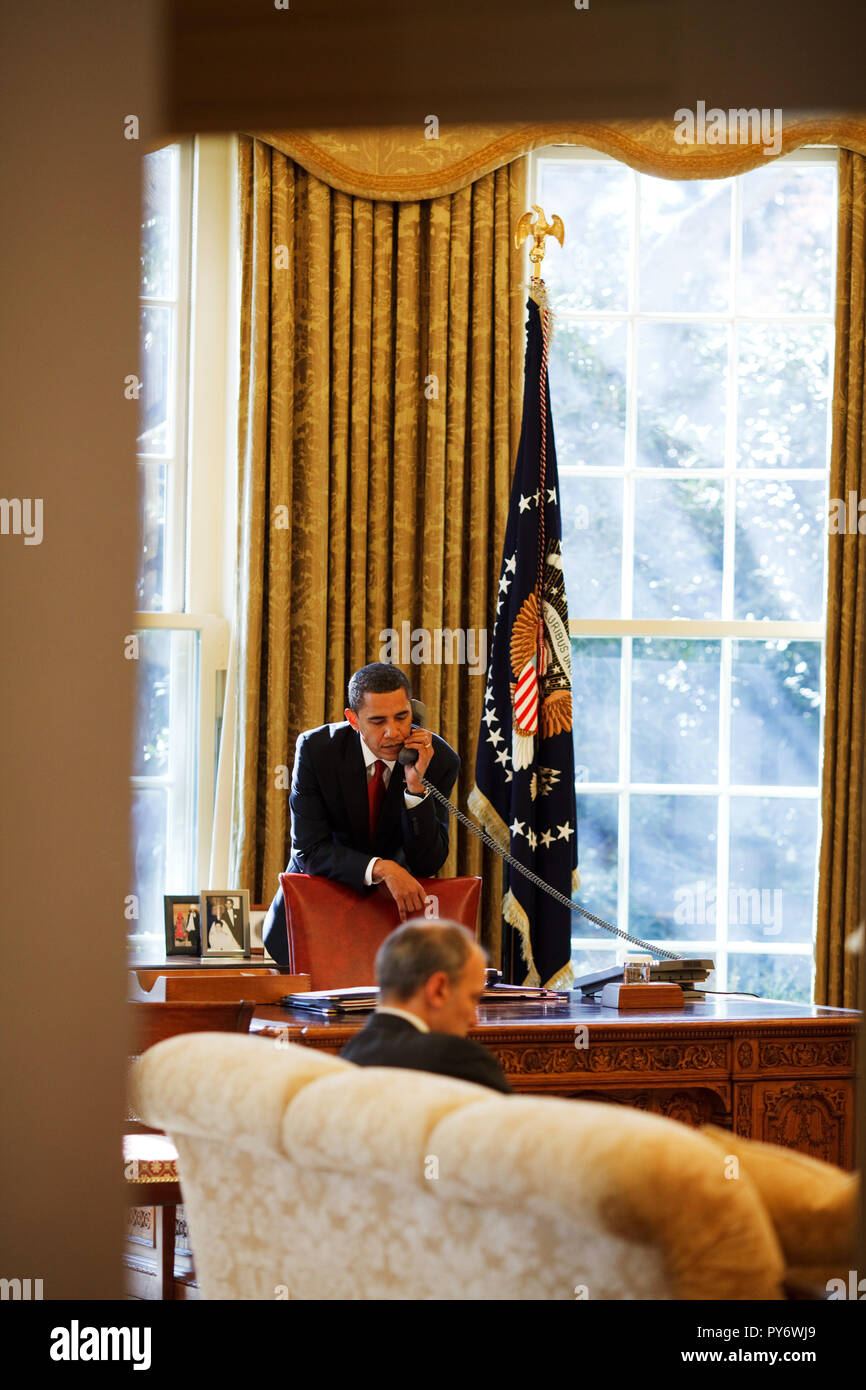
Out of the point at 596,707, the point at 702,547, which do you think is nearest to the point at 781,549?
the point at 702,547

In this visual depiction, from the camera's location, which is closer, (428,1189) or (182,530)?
(428,1189)

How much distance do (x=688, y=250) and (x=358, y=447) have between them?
1.55 metres

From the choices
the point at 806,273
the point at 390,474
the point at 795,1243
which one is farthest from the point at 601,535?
the point at 795,1243

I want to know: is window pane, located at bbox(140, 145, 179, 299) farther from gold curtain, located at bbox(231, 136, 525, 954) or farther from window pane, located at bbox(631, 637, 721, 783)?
window pane, located at bbox(631, 637, 721, 783)

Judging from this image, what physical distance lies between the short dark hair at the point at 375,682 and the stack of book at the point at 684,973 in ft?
3.36

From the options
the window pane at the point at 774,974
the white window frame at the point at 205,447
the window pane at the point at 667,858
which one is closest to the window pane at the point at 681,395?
the window pane at the point at 667,858

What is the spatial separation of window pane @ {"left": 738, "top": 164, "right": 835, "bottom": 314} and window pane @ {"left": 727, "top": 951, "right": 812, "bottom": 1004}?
250 centimetres

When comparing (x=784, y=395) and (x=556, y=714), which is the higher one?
(x=784, y=395)

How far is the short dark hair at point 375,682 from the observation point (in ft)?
13.8

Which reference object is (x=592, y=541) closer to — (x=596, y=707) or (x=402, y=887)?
(x=596, y=707)

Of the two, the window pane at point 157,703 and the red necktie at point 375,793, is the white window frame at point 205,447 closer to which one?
the window pane at point 157,703

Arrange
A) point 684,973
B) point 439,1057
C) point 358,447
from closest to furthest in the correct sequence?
point 439,1057 → point 684,973 → point 358,447

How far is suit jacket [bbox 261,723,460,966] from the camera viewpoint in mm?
4246

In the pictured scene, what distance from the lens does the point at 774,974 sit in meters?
5.84
